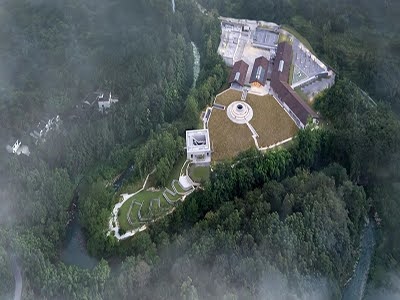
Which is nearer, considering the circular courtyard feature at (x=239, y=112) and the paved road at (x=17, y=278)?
the paved road at (x=17, y=278)

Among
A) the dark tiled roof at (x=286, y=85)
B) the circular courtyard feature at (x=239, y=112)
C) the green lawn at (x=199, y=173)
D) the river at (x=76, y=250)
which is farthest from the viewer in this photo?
the circular courtyard feature at (x=239, y=112)

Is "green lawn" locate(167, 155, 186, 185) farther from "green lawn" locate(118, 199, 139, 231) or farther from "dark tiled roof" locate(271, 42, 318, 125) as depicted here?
"dark tiled roof" locate(271, 42, 318, 125)

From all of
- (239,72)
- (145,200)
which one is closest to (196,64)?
(239,72)

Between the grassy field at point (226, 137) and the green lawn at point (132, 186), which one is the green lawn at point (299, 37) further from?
the green lawn at point (132, 186)

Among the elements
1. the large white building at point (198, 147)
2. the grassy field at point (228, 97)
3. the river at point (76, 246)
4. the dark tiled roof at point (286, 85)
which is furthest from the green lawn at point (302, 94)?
the river at point (76, 246)

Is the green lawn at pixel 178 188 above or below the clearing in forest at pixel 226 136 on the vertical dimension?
below

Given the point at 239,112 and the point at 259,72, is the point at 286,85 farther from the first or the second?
the point at 239,112

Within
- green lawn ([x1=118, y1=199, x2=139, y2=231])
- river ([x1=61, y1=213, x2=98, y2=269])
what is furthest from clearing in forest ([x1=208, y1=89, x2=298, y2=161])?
river ([x1=61, y1=213, x2=98, y2=269])

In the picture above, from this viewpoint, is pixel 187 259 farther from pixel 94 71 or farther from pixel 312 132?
pixel 94 71
